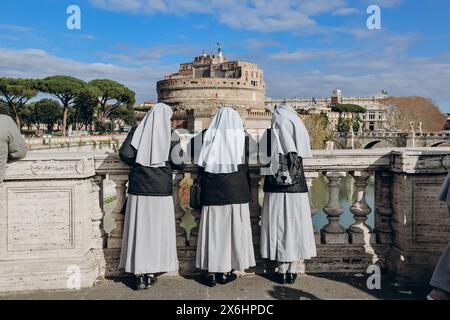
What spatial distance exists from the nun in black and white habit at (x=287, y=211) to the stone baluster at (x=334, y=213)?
0.38 meters

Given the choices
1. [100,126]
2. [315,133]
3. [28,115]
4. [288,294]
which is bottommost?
[288,294]

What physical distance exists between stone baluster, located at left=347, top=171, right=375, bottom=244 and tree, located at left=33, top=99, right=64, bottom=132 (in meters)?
58.7

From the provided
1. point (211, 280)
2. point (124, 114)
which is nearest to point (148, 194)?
point (211, 280)

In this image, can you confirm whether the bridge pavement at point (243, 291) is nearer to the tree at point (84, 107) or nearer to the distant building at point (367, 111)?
the tree at point (84, 107)

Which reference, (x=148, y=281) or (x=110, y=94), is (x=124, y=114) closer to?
(x=110, y=94)

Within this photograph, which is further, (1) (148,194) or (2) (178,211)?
(2) (178,211)

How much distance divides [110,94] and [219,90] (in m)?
17.1

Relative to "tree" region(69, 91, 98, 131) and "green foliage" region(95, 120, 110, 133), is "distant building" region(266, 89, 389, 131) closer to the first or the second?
"green foliage" region(95, 120, 110, 133)

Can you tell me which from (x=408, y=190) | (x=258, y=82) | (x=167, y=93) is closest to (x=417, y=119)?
(x=258, y=82)

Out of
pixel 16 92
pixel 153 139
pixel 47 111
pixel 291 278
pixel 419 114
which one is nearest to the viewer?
pixel 153 139

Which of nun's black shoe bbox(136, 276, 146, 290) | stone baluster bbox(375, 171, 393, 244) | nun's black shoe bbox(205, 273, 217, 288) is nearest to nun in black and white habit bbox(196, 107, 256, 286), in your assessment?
nun's black shoe bbox(205, 273, 217, 288)

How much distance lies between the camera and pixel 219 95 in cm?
6612

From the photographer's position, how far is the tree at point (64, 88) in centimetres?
4612
